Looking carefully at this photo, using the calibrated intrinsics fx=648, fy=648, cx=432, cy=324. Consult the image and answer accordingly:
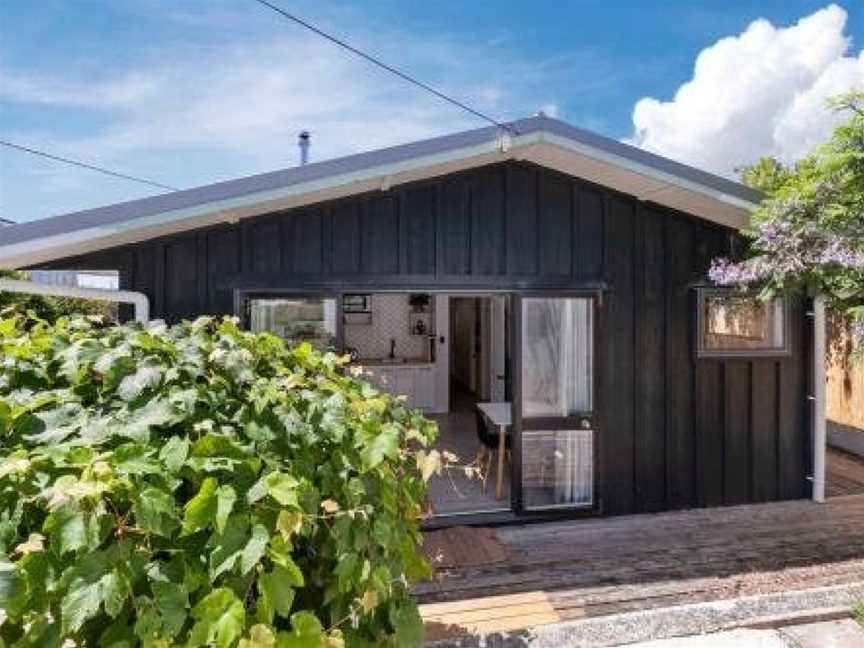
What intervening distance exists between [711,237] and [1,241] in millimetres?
5551

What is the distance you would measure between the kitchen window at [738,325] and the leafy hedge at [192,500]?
4.74 metres

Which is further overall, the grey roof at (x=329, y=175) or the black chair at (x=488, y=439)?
the black chair at (x=488, y=439)

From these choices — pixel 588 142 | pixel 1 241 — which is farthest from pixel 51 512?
pixel 588 142

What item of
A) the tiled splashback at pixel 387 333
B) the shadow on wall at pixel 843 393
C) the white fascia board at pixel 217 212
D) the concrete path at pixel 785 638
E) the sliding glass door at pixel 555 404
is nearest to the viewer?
the concrete path at pixel 785 638

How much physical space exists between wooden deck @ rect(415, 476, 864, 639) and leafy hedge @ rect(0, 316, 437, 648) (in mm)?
2266

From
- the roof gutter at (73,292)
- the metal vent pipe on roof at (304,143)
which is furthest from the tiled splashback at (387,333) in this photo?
the roof gutter at (73,292)

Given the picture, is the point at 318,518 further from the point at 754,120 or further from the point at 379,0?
the point at 754,120

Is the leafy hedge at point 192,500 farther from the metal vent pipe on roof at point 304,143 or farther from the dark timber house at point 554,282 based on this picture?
the metal vent pipe on roof at point 304,143

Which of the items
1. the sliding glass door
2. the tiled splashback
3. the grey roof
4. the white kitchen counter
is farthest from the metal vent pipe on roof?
the sliding glass door

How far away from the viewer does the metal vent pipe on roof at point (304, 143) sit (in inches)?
424

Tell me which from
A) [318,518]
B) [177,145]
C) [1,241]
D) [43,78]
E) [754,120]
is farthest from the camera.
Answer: [754,120]

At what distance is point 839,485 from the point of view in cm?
660

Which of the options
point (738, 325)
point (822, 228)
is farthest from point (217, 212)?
point (738, 325)

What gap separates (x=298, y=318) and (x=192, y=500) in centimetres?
405
